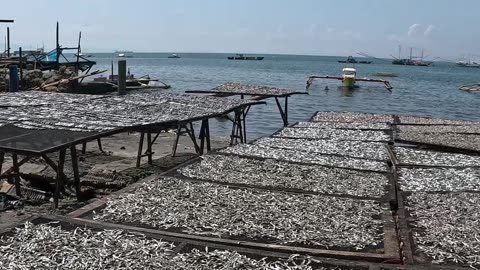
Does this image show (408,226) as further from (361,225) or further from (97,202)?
(97,202)

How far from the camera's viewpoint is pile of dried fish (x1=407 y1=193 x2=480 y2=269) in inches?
204

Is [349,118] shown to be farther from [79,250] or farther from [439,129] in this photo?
[79,250]

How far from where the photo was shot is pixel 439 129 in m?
15.5

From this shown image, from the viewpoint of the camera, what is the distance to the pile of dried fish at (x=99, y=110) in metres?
9.73

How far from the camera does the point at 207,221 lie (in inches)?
233

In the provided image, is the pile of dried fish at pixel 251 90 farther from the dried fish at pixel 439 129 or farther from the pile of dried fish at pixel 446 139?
the pile of dried fish at pixel 446 139

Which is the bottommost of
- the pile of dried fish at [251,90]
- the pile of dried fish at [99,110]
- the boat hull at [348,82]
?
the boat hull at [348,82]

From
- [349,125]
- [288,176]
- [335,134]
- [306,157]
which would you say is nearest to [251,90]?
[349,125]

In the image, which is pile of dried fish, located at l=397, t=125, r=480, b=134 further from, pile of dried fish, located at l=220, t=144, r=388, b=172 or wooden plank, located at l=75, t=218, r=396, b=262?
wooden plank, located at l=75, t=218, r=396, b=262

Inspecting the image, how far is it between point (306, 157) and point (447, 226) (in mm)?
4209

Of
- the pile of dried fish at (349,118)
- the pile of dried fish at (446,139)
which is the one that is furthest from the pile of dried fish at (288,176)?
the pile of dried fish at (349,118)

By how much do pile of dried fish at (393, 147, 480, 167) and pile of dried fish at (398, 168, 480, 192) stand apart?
2.06 feet

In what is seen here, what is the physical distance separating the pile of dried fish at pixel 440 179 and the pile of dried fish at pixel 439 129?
5.55 m

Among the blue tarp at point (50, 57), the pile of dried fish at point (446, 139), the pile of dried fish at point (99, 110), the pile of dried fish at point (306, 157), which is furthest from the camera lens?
the blue tarp at point (50, 57)
